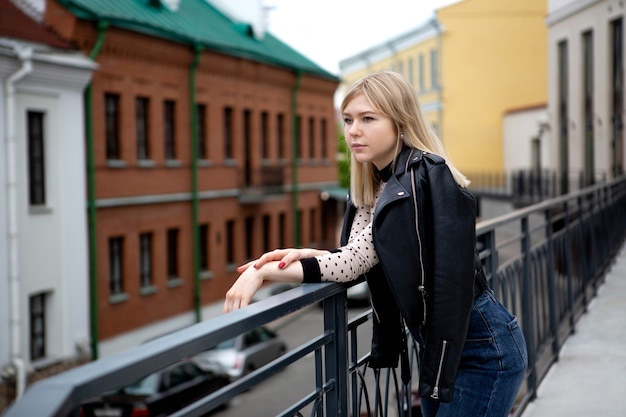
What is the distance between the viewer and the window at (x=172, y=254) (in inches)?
1066

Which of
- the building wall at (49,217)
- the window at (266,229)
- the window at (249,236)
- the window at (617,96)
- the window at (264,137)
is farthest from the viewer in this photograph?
the window at (264,137)

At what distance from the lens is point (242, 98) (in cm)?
3117

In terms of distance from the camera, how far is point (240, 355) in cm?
1927

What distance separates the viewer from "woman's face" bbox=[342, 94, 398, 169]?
277 centimetres

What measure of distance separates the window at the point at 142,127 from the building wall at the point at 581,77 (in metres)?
12.6

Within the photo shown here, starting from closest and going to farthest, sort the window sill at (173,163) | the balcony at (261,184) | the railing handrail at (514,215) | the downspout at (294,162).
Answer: the railing handrail at (514,215) → the window sill at (173,163) → the balcony at (261,184) → the downspout at (294,162)

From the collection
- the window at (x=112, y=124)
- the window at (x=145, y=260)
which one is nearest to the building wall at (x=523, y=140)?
the window at (x=145, y=260)

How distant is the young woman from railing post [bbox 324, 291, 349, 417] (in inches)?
4.4

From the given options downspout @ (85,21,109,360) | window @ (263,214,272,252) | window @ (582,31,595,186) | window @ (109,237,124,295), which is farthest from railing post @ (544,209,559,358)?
window @ (263,214,272,252)

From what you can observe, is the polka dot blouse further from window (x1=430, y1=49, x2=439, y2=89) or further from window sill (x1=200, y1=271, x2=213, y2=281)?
window (x1=430, y1=49, x2=439, y2=89)

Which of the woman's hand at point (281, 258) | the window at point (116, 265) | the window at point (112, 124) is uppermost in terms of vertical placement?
the window at point (112, 124)

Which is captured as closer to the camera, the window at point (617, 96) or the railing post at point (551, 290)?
the railing post at point (551, 290)

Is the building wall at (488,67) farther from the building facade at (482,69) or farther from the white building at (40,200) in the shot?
the white building at (40,200)

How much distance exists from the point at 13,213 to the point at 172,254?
8068 mm
